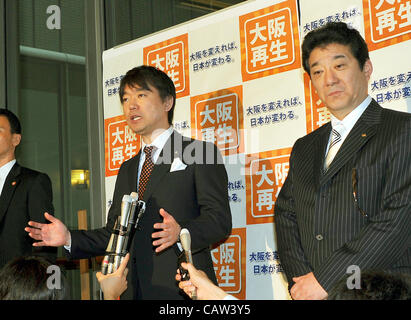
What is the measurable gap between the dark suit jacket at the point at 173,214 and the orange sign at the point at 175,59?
93 cm

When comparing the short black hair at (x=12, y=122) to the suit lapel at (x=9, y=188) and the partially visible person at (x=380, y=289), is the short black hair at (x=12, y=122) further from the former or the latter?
Result: the partially visible person at (x=380, y=289)

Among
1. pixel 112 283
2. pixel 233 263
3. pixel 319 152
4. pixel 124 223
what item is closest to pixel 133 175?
pixel 124 223

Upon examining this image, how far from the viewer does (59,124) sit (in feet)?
15.7

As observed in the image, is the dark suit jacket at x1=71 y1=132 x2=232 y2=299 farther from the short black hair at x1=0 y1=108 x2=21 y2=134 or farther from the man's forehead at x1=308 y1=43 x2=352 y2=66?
the short black hair at x1=0 y1=108 x2=21 y2=134

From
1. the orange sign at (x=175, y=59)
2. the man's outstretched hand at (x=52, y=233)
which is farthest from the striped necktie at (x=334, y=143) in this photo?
the orange sign at (x=175, y=59)

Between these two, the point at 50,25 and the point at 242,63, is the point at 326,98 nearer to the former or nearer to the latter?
the point at 242,63

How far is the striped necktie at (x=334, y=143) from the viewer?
2.32 metres

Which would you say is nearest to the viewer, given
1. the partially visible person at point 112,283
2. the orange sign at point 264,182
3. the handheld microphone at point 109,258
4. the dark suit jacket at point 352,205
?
the partially visible person at point 112,283

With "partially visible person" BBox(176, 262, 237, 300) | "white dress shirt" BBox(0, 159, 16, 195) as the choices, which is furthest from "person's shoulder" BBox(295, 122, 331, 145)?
"white dress shirt" BBox(0, 159, 16, 195)

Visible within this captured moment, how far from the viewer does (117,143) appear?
404 cm

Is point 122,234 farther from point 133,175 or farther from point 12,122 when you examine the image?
point 12,122

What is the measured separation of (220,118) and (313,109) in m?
0.61
